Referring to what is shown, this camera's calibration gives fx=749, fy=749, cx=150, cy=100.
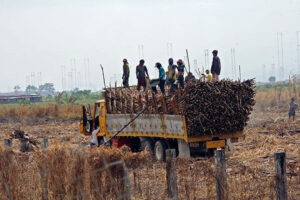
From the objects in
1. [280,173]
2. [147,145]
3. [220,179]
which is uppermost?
[280,173]

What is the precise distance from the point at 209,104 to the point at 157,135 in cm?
238

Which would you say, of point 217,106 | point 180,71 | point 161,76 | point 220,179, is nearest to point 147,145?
point 161,76

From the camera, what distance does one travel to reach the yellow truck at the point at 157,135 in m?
22.1

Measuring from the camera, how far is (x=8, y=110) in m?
56.4

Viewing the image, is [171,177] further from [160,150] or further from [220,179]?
[160,150]

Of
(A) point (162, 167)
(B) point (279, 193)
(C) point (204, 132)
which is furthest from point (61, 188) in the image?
(C) point (204, 132)

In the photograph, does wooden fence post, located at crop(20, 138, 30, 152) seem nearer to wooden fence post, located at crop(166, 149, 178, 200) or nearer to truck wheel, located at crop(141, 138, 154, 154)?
truck wheel, located at crop(141, 138, 154, 154)

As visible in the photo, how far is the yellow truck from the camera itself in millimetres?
22094

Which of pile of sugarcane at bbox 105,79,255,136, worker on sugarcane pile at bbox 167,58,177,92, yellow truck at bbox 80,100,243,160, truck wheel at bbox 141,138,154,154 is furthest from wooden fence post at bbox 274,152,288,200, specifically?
worker on sugarcane pile at bbox 167,58,177,92

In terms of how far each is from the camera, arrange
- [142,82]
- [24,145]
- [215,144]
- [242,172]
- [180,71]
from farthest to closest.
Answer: [142,82] < [24,145] < [180,71] < [215,144] < [242,172]

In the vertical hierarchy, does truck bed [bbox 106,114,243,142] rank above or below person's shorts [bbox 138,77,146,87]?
below

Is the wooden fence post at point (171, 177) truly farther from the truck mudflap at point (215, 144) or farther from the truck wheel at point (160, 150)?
the truck wheel at point (160, 150)

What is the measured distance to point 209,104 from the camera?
21609 millimetres

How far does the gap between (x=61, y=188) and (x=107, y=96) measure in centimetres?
1444
